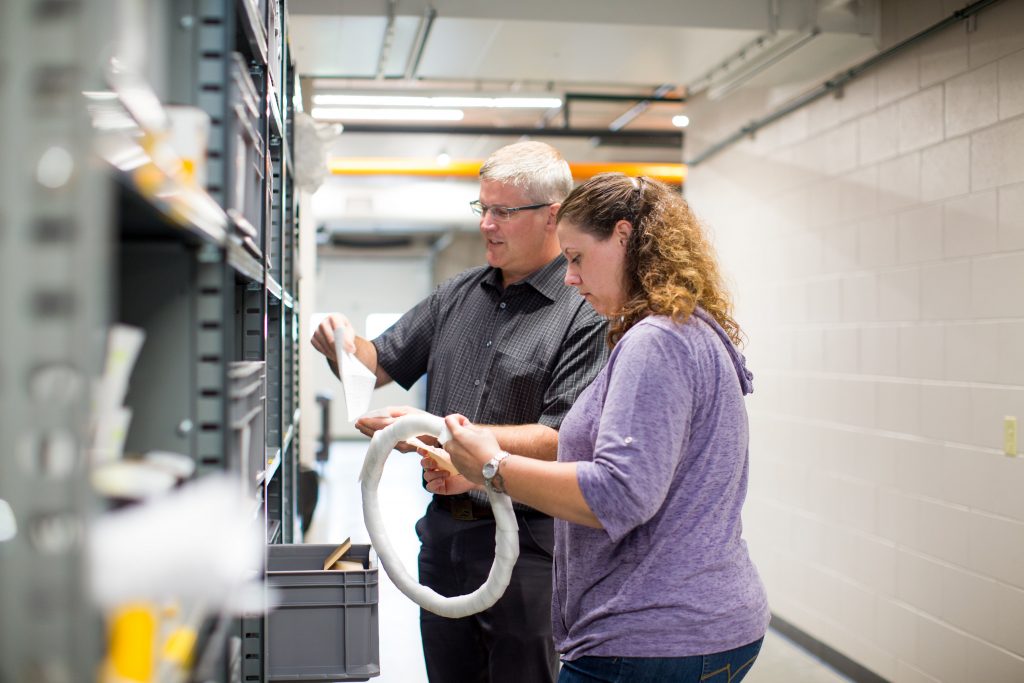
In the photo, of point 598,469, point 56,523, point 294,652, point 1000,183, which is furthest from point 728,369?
point 1000,183

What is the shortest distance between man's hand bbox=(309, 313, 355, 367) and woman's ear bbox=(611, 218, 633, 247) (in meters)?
0.89

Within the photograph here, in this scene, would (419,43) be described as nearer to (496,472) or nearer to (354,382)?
(354,382)

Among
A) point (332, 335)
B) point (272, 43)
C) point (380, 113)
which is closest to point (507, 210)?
point (332, 335)

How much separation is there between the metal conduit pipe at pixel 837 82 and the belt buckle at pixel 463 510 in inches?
93.6

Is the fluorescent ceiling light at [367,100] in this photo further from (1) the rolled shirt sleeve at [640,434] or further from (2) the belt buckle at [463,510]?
(1) the rolled shirt sleeve at [640,434]

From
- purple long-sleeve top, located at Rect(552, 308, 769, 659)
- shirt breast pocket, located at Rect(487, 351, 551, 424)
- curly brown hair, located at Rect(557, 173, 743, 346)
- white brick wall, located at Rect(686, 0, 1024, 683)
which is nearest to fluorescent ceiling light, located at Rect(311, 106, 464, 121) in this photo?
white brick wall, located at Rect(686, 0, 1024, 683)

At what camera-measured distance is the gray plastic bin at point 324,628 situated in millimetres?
1943

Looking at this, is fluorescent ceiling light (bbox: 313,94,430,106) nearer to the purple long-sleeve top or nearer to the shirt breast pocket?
the shirt breast pocket

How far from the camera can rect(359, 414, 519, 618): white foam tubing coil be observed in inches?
67.3

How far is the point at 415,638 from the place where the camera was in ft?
14.5

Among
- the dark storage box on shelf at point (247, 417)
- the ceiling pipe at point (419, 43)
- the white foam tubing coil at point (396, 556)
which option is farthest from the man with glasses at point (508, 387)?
the ceiling pipe at point (419, 43)

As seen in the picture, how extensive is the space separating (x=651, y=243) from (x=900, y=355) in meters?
2.35

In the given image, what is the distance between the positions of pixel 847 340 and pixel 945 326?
2.02 ft

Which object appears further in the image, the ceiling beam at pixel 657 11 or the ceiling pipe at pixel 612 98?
the ceiling pipe at pixel 612 98
